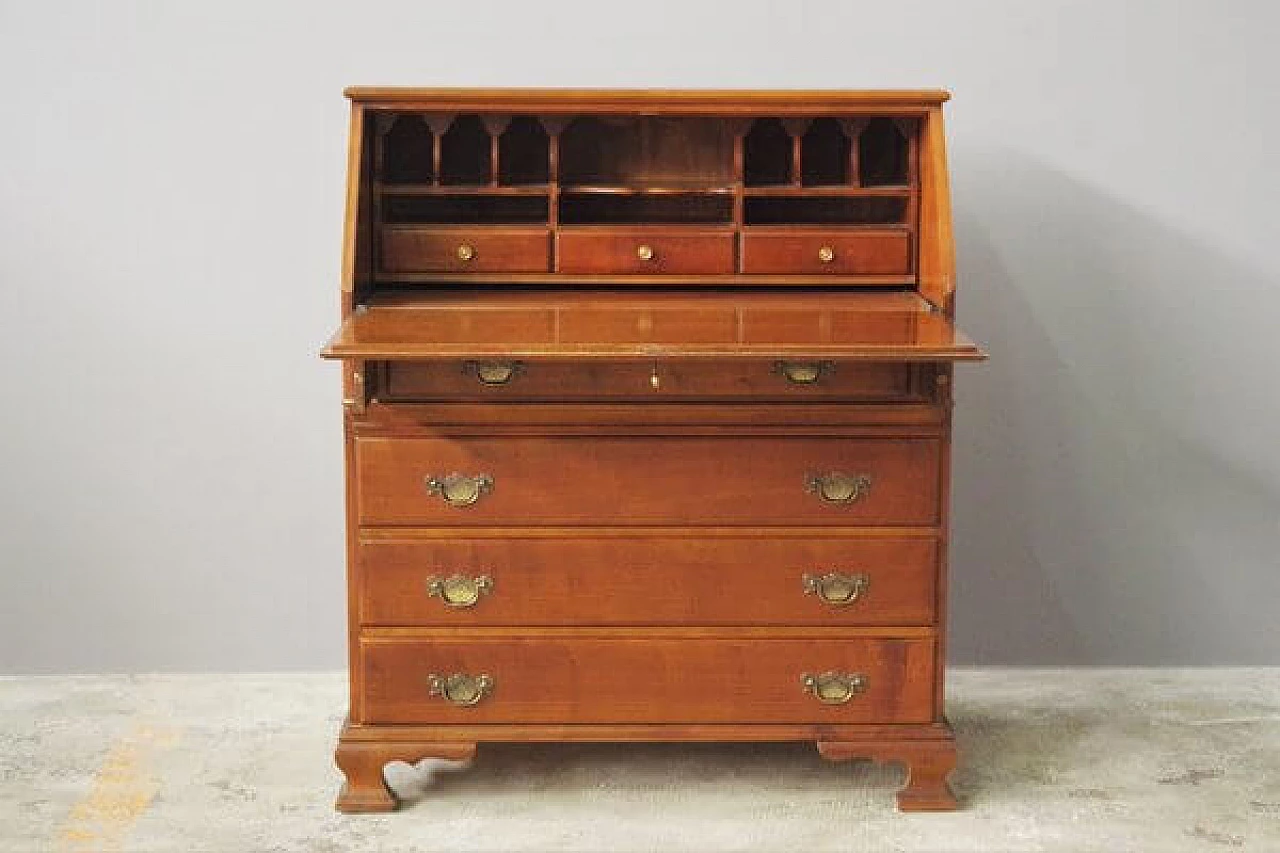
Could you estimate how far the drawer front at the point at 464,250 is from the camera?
3.65m

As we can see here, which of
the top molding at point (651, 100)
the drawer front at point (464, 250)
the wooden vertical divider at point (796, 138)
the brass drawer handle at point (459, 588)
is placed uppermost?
the top molding at point (651, 100)

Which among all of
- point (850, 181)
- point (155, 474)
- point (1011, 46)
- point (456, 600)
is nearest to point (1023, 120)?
point (1011, 46)

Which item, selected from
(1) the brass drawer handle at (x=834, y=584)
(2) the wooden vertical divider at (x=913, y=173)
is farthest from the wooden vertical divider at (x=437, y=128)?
(1) the brass drawer handle at (x=834, y=584)

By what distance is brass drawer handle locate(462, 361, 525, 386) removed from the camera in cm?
334

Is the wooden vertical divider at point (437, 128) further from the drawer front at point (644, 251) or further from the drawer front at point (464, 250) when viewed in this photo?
the drawer front at point (644, 251)

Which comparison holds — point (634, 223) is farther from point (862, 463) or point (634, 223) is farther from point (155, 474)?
point (155, 474)

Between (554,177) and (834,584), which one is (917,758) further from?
(554,177)

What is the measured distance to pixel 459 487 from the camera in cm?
338

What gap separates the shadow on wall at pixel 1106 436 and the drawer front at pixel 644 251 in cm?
75

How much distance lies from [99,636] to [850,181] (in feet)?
6.34

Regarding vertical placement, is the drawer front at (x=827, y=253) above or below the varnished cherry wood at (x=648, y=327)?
above

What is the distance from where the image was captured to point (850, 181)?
3.66 meters

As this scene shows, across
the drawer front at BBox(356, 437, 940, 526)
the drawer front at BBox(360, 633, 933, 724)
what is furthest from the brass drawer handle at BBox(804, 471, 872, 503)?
the drawer front at BBox(360, 633, 933, 724)

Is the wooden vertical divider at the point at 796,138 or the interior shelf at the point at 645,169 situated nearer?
the wooden vertical divider at the point at 796,138
